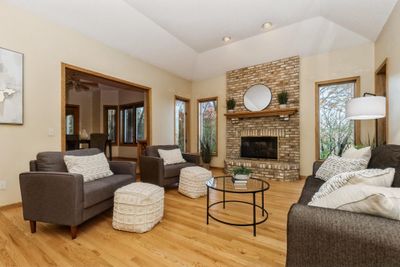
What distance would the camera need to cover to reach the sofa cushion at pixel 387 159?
1.58 meters

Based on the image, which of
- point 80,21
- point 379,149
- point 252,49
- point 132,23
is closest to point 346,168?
point 379,149

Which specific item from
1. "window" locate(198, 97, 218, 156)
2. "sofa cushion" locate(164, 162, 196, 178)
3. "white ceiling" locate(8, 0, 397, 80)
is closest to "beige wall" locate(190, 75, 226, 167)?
"window" locate(198, 97, 218, 156)

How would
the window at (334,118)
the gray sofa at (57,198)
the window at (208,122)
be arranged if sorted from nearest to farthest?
the gray sofa at (57,198)
the window at (334,118)
the window at (208,122)

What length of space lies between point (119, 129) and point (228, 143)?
14.5ft

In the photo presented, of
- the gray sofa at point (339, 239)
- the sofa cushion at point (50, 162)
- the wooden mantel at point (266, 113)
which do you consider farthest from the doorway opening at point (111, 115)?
the gray sofa at point (339, 239)

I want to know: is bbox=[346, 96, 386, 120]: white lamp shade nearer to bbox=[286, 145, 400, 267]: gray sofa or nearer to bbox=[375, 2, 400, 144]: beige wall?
bbox=[375, 2, 400, 144]: beige wall

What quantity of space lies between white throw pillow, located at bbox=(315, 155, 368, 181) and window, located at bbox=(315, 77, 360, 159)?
2.20 metres

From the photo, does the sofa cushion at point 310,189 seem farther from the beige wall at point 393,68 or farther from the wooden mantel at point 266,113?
the wooden mantel at point 266,113

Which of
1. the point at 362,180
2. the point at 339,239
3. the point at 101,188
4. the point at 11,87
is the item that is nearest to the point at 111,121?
the point at 11,87

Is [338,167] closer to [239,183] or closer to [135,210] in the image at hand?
[239,183]

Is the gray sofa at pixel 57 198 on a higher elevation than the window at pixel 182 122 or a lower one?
lower

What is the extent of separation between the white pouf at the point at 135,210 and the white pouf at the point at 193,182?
1.10 metres

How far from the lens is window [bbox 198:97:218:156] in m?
6.10


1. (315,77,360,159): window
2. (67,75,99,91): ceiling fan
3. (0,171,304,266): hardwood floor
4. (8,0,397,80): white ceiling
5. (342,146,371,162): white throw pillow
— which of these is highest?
(8,0,397,80): white ceiling
